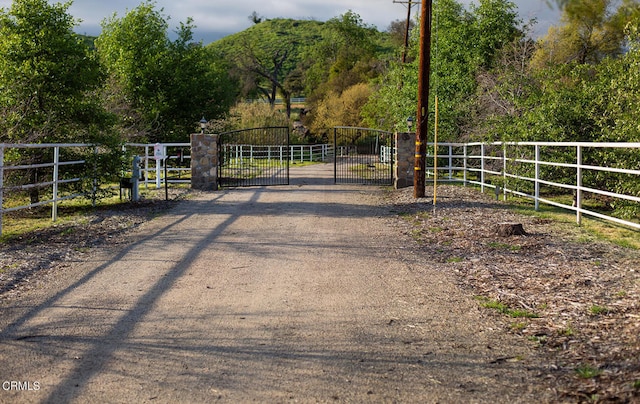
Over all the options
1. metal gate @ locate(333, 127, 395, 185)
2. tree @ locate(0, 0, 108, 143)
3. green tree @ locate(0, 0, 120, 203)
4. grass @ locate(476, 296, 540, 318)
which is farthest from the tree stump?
metal gate @ locate(333, 127, 395, 185)

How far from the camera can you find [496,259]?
27.9 feet

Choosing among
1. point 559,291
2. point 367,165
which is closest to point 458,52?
point 367,165

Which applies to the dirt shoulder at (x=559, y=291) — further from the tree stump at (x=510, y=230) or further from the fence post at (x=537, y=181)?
the fence post at (x=537, y=181)

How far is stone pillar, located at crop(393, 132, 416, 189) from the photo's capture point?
20.3 meters

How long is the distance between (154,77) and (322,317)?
23.7 m

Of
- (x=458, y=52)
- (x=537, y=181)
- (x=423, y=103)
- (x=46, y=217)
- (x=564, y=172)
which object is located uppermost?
(x=458, y=52)

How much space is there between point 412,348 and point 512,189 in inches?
468

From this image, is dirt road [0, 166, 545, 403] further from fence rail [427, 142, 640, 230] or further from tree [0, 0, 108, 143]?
tree [0, 0, 108, 143]

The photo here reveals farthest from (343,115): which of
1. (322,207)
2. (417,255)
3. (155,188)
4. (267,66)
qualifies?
(417,255)

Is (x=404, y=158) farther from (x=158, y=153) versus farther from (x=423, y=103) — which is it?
(x=158, y=153)

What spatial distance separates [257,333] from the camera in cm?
539

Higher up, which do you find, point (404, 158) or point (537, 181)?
point (404, 158)

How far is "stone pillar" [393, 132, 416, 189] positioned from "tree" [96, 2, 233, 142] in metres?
10.4

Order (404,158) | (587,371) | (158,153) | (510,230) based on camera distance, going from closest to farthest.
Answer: (587,371) < (510,230) < (158,153) < (404,158)
